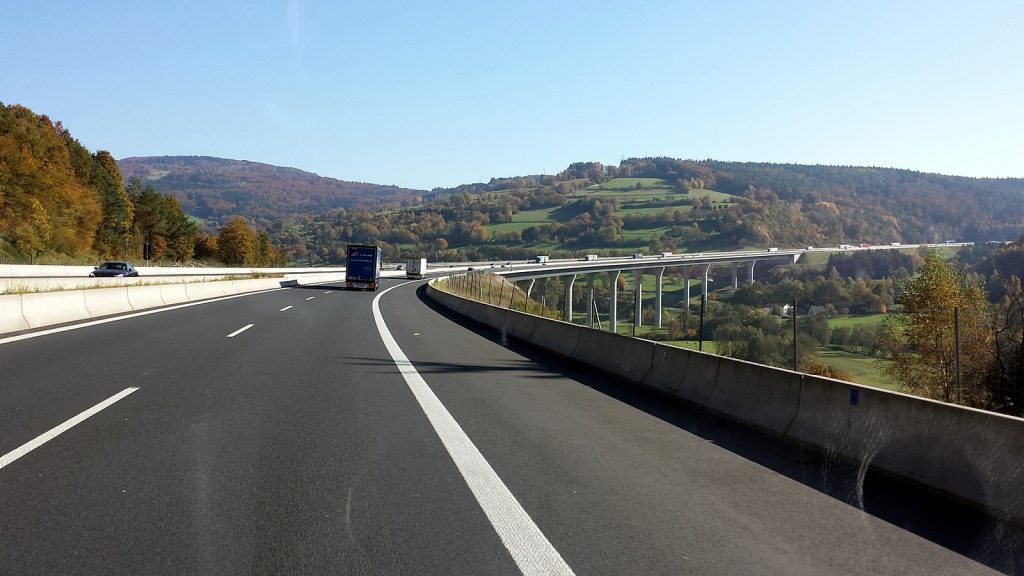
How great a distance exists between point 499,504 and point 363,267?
45136 millimetres

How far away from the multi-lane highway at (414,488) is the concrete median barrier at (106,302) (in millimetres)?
10146

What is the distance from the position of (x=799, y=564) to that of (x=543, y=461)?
2.59m

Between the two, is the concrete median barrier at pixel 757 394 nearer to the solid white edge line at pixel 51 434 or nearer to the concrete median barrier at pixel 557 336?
the concrete median barrier at pixel 557 336

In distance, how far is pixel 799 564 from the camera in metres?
4.23

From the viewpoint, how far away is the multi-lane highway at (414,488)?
13.8ft

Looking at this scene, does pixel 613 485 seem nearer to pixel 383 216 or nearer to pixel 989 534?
pixel 989 534

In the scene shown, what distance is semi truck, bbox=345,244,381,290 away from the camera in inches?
1930

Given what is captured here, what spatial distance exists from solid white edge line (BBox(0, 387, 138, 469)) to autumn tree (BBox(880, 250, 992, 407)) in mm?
8563

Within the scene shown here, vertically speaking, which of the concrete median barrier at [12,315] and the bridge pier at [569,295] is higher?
the concrete median barrier at [12,315]

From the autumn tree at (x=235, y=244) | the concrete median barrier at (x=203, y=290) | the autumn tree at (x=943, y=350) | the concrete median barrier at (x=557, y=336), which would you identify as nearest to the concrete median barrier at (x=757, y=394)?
the autumn tree at (x=943, y=350)

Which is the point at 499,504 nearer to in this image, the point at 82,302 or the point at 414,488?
the point at 414,488

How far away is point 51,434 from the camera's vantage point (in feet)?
22.2

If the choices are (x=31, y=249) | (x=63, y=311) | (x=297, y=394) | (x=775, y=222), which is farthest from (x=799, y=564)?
(x=775, y=222)

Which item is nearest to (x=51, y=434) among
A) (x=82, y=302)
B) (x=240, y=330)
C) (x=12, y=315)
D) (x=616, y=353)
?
(x=616, y=353)
